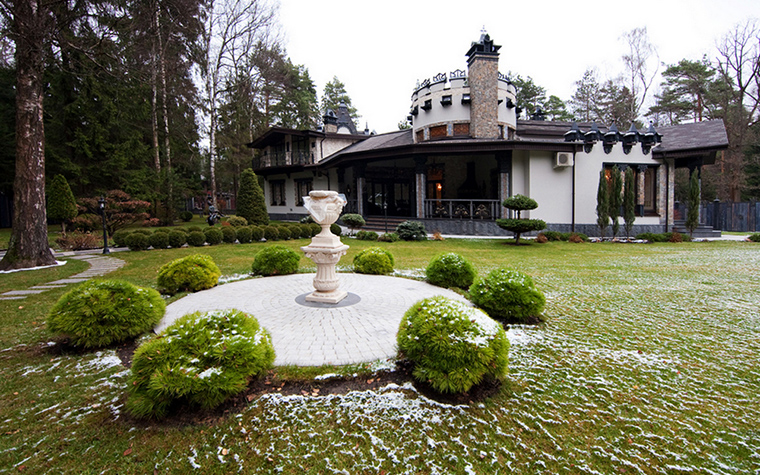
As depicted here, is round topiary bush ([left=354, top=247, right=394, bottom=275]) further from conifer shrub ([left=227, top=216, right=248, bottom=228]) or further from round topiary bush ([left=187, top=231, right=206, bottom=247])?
conifer shrub ([left=227, top=216, right=248, bottom=228])

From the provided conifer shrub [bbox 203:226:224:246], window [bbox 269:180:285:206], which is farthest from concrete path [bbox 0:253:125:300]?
window [bbox 269:180:285:206]

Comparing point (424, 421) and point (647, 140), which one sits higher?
point (647, 140)

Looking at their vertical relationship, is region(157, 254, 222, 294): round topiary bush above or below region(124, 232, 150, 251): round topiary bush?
below

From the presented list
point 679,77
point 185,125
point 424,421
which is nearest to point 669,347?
point 424,421

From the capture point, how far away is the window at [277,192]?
85.8ft

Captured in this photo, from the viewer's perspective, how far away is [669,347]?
3.74 metres

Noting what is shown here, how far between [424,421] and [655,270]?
8.45 meters

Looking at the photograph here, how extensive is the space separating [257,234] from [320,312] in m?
10.3

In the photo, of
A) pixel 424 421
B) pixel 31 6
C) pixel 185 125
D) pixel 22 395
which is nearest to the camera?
pixel 424 421

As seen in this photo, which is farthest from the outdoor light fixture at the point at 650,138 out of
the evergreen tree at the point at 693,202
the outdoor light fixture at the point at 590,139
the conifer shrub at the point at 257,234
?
the conifer shrub at the point at 257,234

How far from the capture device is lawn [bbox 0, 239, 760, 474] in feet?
6.90

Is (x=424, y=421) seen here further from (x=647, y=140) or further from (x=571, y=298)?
(x=647, y=140)

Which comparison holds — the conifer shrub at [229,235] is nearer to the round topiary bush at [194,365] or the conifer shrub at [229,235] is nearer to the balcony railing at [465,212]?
the balcony railing at [465,212]

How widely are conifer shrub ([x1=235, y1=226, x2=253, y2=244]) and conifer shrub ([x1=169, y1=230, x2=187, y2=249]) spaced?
1.92 m
